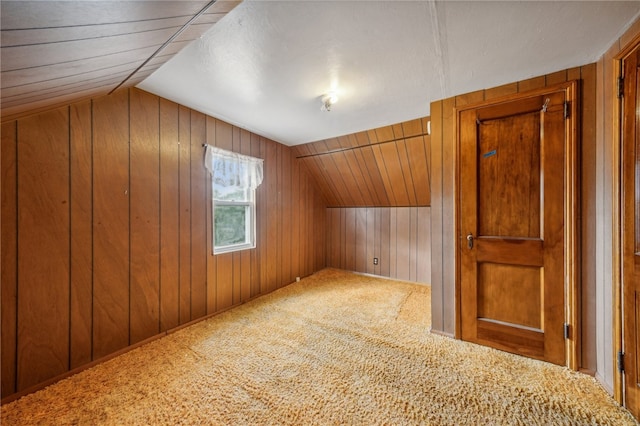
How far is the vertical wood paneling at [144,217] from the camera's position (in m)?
1.87

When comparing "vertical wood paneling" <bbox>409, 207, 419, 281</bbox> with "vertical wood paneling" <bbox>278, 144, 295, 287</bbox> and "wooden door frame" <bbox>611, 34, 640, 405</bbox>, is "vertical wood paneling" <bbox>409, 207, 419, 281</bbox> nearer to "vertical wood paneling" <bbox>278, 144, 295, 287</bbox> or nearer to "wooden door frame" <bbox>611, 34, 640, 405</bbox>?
"vertical wood paneling" <bbox>278, 144, 295, 287</bbox>

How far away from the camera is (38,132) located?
1455mm

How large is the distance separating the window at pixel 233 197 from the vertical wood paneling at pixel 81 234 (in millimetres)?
899

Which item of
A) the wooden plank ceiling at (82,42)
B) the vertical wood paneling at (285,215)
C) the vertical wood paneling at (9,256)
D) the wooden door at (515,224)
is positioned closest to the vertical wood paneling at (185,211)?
the wooden plank ceiling at (82,42)

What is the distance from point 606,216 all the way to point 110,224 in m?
3.32

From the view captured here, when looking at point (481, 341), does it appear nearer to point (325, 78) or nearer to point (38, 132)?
point (325, 78)

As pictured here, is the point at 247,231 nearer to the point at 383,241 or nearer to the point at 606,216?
the point at 383,241

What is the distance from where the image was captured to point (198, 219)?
7.68 ft

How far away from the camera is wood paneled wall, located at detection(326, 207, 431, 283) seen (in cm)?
351

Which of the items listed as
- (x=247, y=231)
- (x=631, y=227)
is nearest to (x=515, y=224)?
(x=631, y=227)

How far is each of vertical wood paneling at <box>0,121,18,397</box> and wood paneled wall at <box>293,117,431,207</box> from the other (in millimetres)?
2661

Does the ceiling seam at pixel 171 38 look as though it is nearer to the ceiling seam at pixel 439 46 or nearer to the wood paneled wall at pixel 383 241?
the ceiling seam at pixel 439 46

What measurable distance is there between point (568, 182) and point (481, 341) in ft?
4.40

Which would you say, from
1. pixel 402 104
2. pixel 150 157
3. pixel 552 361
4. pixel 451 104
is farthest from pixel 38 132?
pixel 552 361
